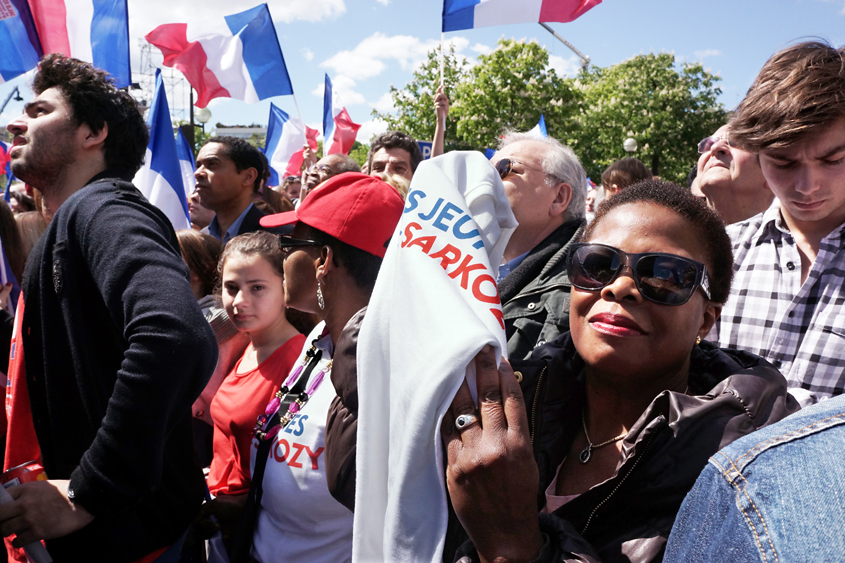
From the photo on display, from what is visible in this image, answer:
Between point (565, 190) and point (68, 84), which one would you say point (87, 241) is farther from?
point (565, 190)

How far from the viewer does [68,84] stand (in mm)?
2463

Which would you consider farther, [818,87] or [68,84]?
[68,84]

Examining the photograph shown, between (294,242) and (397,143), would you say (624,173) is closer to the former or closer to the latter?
(397,143)

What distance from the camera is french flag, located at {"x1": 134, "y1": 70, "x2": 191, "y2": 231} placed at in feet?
16.4

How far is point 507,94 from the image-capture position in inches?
1024

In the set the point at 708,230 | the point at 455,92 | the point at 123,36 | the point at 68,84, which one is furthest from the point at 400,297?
the point at 455,92

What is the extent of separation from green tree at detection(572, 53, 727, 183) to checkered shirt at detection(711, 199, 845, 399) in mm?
26601

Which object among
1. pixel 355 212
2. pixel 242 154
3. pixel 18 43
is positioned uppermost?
pixel 18 43

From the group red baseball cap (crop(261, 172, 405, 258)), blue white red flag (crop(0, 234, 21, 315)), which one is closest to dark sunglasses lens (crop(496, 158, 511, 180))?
red baseball cap (crop(261, 172, 405, 258))

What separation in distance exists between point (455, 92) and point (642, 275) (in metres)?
27.7

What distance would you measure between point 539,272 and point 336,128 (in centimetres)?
732

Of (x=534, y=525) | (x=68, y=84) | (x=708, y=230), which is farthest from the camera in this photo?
(x=68, y=84)

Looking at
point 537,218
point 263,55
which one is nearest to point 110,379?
point 537,218

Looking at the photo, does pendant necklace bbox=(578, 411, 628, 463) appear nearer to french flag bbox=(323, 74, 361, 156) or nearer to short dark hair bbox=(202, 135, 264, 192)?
short dark hair bbox=(202, 135, 264, 192)
